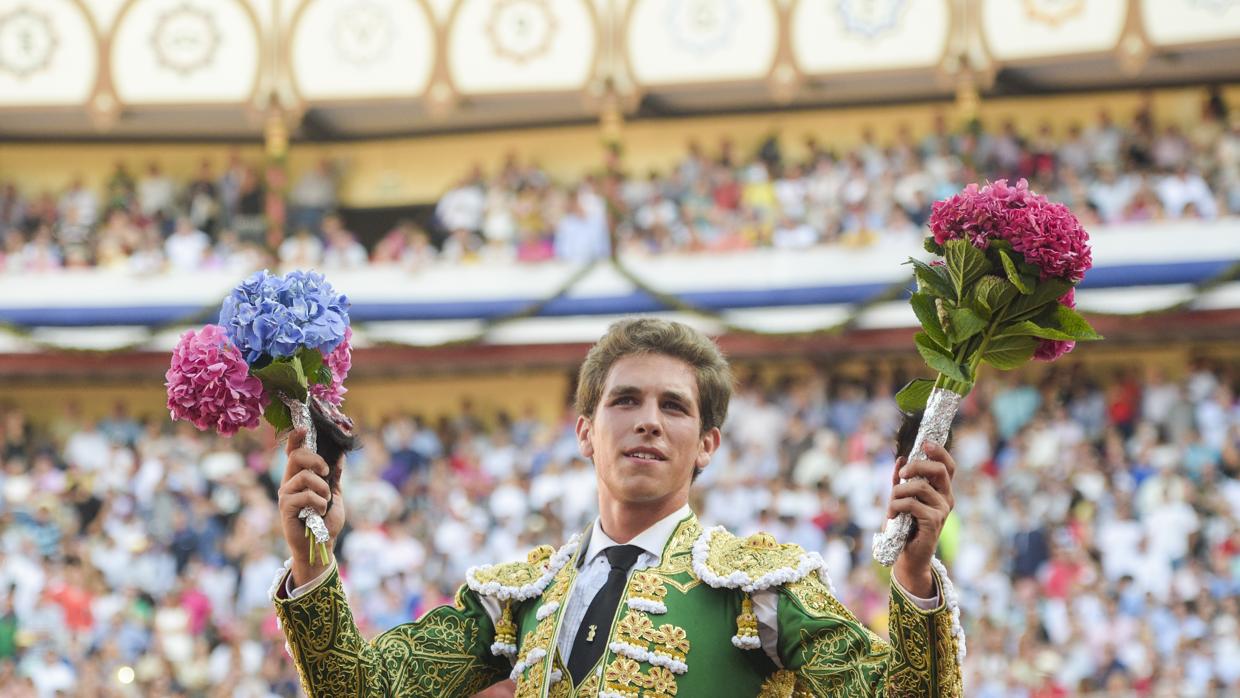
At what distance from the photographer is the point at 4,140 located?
15.9 meters

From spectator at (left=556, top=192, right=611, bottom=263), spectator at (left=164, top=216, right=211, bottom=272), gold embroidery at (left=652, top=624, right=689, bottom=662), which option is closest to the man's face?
gold embroidery at (left=652, top=624, right=689, bottom=662)

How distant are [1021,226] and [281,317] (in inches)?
43.8

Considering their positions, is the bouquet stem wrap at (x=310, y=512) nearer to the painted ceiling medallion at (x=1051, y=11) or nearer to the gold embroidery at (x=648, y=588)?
the gold embroidery at (x=648, y=588)

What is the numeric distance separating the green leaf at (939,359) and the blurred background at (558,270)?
6.05m

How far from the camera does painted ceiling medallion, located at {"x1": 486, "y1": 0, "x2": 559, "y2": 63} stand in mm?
13758

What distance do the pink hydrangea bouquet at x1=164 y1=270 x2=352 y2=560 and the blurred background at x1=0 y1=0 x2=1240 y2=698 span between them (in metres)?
6.16

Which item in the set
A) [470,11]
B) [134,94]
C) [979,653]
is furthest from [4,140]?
[979,653]

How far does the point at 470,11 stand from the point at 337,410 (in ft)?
37.5

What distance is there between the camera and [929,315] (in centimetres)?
268

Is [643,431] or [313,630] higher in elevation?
[643,431]

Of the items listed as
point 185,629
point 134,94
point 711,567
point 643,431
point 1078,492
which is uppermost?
point 134,94

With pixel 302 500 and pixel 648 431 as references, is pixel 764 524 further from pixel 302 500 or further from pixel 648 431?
pixel 302 500

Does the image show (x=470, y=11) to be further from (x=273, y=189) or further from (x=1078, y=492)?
(x=1078, y=492)

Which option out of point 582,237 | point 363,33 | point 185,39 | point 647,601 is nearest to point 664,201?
point 582,237
